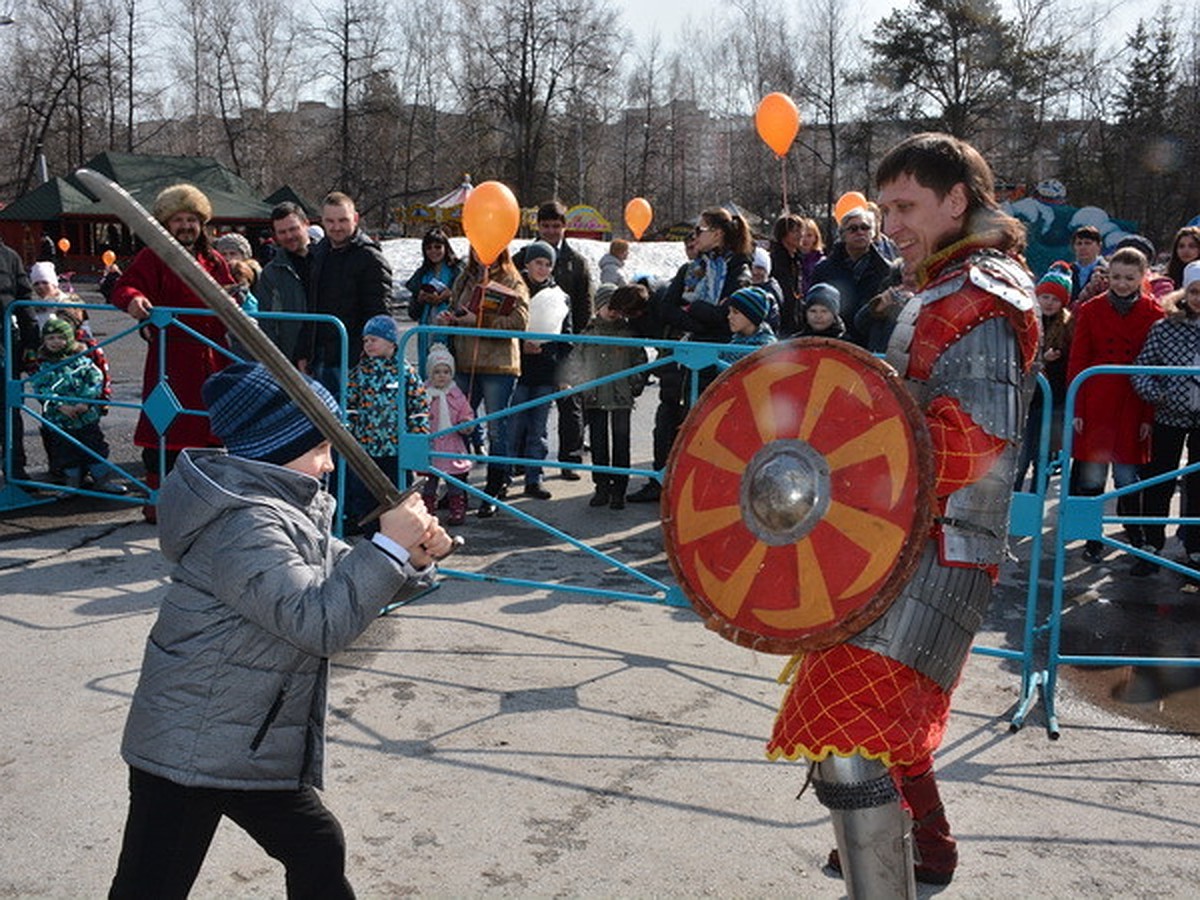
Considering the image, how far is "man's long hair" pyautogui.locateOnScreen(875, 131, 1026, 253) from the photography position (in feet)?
9.18

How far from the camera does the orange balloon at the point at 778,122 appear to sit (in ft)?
40.4

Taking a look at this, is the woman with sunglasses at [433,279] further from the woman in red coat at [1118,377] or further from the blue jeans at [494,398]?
the woman in red coat at [1118,377]

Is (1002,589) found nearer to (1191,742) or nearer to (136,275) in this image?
(1191,742)

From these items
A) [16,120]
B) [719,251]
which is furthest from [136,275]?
[16,120]

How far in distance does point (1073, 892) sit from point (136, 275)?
566cm

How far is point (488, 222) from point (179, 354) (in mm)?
2364

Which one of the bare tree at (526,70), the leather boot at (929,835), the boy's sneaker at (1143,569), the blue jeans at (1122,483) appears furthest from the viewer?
the bare tree at (526,70)

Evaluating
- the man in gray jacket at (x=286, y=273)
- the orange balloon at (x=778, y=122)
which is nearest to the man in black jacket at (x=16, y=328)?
the man in gray jacket at (x=286, y=273)

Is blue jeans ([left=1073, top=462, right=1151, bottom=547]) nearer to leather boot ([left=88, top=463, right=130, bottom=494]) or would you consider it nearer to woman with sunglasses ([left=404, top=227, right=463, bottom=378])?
woman with sunglasses ([left=404, top=227, right=463, bottom=378])

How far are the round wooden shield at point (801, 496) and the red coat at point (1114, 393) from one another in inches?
184

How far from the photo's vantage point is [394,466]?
696 cm

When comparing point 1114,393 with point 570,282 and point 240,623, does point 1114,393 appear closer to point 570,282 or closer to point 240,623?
point 570,282

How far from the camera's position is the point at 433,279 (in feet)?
30.0

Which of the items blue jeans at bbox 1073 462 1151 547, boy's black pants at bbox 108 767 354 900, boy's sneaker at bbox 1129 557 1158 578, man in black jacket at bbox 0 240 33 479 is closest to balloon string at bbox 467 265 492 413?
man in black jacket at bbox 0 240 33 479
